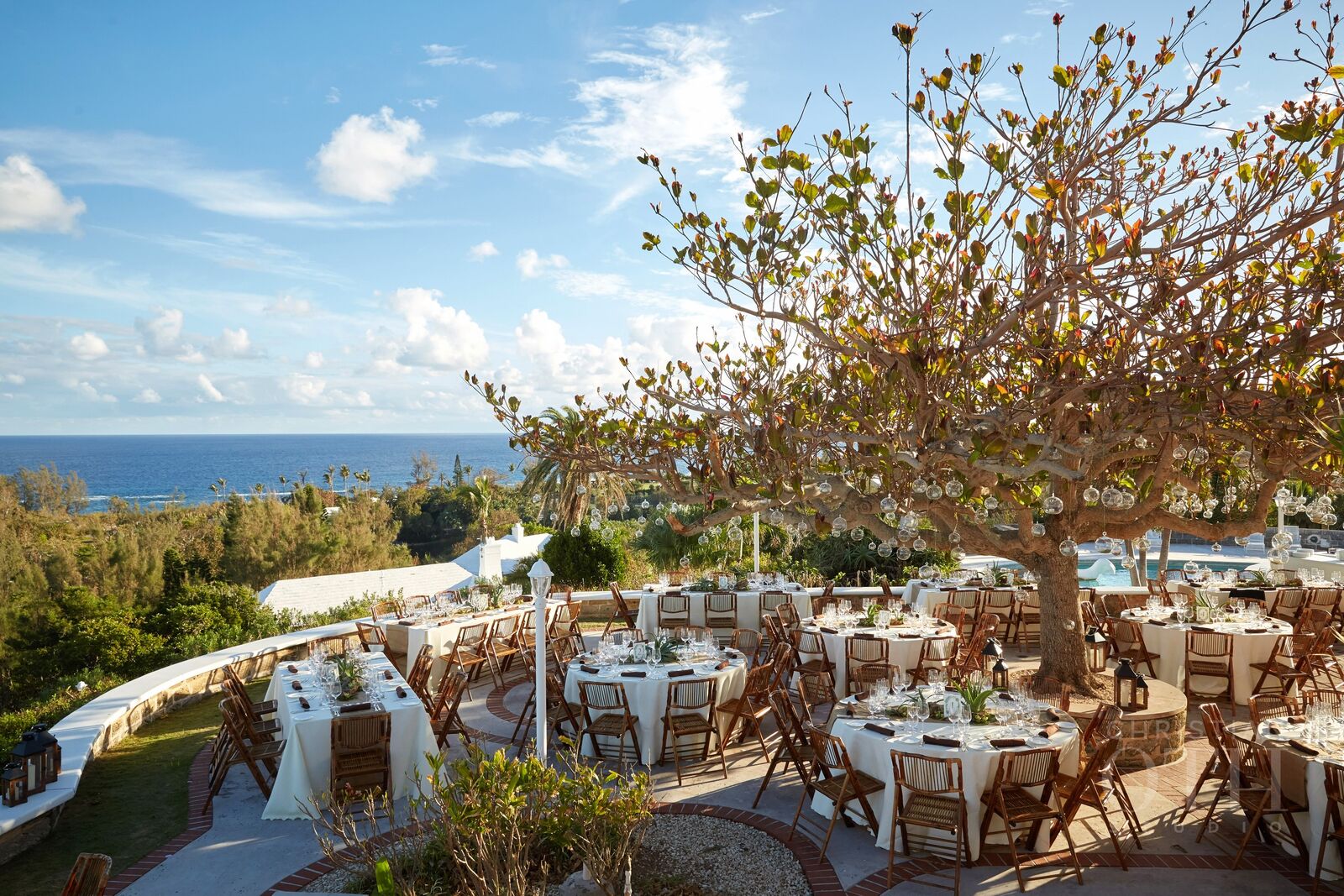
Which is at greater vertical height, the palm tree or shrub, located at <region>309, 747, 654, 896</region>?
the palm tree

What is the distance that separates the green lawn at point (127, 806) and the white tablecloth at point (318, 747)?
30.8 inches

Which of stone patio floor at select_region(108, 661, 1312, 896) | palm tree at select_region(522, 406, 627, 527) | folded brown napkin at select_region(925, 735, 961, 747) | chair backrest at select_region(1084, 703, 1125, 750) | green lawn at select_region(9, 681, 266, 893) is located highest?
palm tree at select_region(522, 406, 627, 527)

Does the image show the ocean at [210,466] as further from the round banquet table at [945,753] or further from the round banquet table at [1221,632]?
the round banquet table at [945,753]

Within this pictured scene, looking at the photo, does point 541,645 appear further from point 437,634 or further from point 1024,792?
point 437,634

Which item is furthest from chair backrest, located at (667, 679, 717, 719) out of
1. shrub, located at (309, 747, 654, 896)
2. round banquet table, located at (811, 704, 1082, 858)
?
shrub, located at (309, 747, 654, 896)

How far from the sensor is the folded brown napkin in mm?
5250

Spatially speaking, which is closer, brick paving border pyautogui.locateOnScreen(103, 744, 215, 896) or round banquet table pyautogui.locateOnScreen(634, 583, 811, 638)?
brick paving border pyautogui.locateOnScreen(103, 744, 215, 896)

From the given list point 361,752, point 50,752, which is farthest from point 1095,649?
point 50,752

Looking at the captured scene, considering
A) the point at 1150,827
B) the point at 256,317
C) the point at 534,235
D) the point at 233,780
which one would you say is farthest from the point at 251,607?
the point at 256,317

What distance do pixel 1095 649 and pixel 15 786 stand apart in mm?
9206

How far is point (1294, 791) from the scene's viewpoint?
5109 mm

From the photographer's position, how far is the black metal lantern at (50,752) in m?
5.91

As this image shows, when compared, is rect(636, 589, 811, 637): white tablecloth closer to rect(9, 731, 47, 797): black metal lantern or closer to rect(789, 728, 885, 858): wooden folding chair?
rect(789, 728, 885, 858): wooden folding chair

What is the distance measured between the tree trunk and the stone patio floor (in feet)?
3.68
